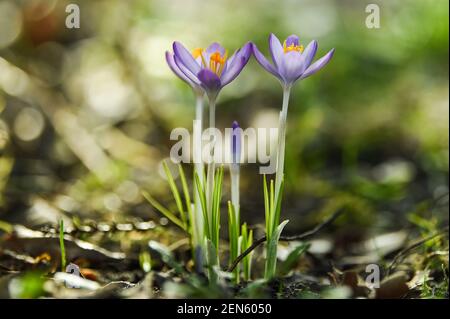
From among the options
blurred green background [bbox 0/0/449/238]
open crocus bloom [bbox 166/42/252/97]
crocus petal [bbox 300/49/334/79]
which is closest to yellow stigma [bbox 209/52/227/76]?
open crocus bloom [bbox 166/42/252/97]

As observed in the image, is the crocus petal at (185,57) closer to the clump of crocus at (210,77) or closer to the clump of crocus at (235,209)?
the clump of crocus at (210,77)

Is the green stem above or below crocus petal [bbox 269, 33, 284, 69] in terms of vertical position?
below

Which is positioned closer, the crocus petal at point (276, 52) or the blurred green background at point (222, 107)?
the crocus petal at point (276, 52)

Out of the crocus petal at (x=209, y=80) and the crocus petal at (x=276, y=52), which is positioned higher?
the crocus petal at (x=276, y=52)

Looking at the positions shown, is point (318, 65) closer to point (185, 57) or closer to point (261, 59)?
point (261, 59)

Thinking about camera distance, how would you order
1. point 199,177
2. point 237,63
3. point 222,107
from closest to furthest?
1. point 237,63
2. point 199,177
3. point 222,107

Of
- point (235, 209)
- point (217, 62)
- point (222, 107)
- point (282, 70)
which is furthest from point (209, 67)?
point (222, 107)

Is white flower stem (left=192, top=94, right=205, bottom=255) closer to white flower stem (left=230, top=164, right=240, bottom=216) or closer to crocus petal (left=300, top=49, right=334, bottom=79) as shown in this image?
white flower stem (left=230, top=164, right=240, bottom=216)

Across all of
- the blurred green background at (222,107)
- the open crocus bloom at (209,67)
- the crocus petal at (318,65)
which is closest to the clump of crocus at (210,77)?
the open crocus bloom at (209,67)

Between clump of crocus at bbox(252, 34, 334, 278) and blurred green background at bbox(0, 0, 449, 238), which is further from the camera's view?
blurred green background at bbox(0, 0, 449, 238)
